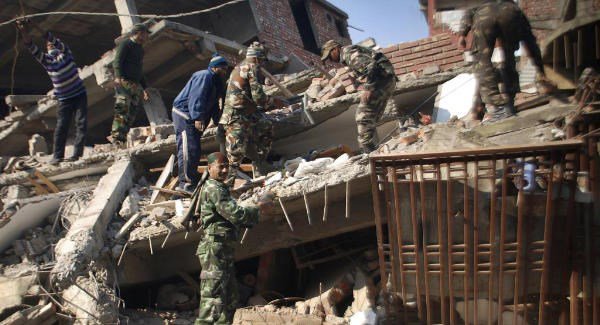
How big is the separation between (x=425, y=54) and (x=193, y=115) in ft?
13.3

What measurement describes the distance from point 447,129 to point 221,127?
2.79 metres

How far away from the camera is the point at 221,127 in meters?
6.51

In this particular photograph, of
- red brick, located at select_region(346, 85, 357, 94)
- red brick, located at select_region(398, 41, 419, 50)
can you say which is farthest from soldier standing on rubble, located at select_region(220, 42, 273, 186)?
red brick, located at select_region(398, 41, 419, 50)

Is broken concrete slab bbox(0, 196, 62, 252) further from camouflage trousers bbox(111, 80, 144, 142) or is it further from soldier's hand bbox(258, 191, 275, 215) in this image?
soldier's hand bbox(258, 191, 275, 215)

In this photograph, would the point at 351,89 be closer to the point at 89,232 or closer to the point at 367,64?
the point at 367,64

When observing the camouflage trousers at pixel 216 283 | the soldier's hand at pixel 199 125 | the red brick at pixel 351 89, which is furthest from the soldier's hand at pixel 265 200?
the red brick at pixel 351 89

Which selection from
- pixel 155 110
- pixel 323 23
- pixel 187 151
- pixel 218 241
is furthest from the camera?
pixel 323 23

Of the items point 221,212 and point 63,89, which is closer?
point 221,212

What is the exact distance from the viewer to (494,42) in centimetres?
563

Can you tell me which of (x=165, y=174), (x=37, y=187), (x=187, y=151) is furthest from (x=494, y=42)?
(x=37, y=187)

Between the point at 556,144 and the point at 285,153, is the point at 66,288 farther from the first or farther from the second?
the point at 556,144

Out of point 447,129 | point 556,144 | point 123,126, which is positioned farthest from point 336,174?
point 123,126

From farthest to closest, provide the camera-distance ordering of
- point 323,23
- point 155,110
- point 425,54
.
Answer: point 323,23 < point 155,110 < point 425,54

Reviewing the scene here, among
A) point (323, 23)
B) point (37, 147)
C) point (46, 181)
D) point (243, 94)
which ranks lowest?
point (46, 181)
